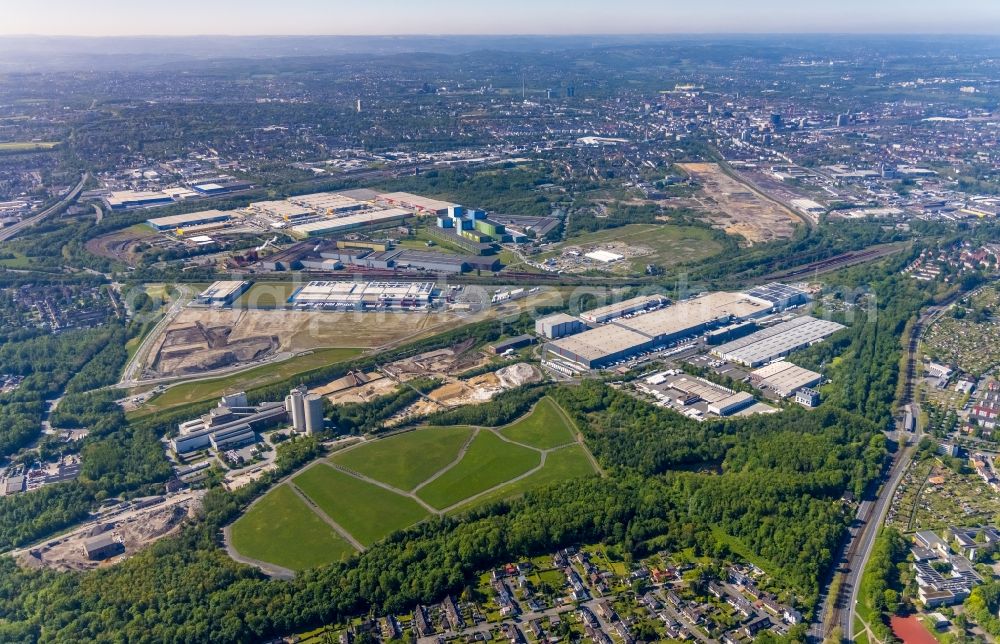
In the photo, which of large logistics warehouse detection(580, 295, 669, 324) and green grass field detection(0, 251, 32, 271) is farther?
green grass field detection(0, 251, 32, 271)

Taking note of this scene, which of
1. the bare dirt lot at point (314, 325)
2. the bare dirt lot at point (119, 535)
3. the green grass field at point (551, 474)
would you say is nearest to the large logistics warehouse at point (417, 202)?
the bare dirt lot at point (314, 325)

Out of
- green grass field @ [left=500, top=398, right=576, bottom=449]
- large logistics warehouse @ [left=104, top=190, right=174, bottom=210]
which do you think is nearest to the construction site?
green grass field @ [left=500, top=398, right=576, bottom=449]

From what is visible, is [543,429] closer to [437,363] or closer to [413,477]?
[413,477]

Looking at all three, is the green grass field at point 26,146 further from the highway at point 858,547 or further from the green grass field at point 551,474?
the highway at point 858,547

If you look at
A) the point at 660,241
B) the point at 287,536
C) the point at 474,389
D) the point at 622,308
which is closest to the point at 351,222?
the point at 660,241

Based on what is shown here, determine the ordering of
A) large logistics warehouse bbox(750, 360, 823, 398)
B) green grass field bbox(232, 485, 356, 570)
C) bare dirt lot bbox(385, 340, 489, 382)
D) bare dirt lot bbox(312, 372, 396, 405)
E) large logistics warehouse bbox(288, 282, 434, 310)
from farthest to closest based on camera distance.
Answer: large logistics warehouse bbox(288, 282, 434, 310)
bare dirt lot bbox(385, 340, 489, 382)
large logistics warehouse bbox(750, 360, 823, 398)
bare dirt lot bbox(312, 372, 396, 405)
green grass field bbox(232, 485, 356, 570)

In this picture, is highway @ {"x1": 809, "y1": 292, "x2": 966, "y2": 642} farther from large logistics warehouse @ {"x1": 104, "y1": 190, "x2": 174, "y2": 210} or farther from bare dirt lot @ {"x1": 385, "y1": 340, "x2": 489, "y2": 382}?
large logistics warehouse @ {"x1": 104, "y1": 190, "x2": 174, "y2": 210}
